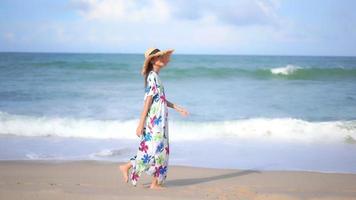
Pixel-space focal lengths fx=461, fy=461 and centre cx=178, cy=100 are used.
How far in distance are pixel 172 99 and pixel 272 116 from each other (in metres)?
3.98

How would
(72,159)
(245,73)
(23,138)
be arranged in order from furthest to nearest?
(245,73) → (23,138) → (72,159)

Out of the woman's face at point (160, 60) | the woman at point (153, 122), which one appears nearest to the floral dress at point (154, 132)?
the woman at point (153, 122)

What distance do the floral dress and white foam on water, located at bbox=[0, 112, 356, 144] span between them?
432 cm

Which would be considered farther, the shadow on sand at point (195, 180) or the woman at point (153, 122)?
the shadow on sand at point (195, 180)

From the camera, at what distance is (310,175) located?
5809 mm

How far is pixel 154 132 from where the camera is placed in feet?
15.1

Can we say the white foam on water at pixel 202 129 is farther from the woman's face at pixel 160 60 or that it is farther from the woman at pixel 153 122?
the woman's face at pixel 160 60

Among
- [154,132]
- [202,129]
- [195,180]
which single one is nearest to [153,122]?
[154,132]

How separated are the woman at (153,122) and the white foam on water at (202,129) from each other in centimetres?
432

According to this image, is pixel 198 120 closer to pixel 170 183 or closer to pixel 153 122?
pixel 170 183

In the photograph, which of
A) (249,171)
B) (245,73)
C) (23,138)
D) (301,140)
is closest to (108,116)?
(23,138)

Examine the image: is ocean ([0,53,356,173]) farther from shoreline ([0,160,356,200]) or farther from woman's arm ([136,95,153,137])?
Answer: woman's arm ([136,95,153,137])

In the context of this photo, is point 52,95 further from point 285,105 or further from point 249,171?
point 249,171

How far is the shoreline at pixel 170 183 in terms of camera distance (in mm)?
4339
